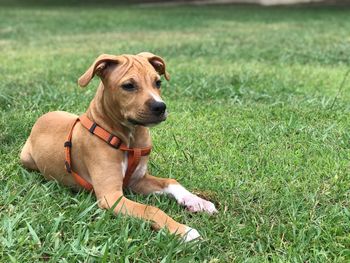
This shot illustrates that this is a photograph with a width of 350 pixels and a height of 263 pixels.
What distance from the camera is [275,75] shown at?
873 cm

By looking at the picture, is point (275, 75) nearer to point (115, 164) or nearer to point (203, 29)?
point (115, 164)

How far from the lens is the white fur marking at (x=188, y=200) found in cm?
385

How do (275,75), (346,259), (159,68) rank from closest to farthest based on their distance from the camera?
1. (346,259)
2. (159,68)
3. (275,75)

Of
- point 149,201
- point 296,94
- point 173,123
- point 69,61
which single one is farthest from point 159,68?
point 69,61

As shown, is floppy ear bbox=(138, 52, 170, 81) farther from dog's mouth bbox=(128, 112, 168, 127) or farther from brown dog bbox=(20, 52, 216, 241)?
dog's mouth bbox=(128, 112, 168, 127)

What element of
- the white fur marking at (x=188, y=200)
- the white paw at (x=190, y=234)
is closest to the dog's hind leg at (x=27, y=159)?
the white fur marking at (x=188, y=200)

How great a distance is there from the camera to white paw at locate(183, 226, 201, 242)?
10.9 feet

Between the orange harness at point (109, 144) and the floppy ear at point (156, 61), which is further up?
the floppy ear at point (156, 61)

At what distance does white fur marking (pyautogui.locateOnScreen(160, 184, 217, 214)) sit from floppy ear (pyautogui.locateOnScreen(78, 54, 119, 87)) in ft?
3.28

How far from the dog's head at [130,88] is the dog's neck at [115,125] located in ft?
0.12

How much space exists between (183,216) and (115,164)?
0.62 meters

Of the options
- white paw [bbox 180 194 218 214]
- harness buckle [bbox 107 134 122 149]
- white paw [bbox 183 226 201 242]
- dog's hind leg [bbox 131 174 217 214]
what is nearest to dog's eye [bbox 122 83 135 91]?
harness buckle [bbox 107 134 122 149]

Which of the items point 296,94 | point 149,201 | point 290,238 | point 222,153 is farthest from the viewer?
point 296,94

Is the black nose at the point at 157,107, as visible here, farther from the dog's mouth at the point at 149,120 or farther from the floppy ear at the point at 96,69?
the floppy ear at the point at 96,69
